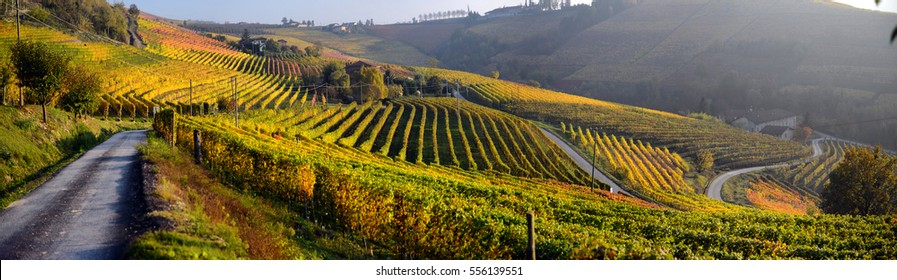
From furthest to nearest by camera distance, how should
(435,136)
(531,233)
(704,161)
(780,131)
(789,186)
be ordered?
(780,131)
(704,161)
(789,186)
(435,136)
(531,233)

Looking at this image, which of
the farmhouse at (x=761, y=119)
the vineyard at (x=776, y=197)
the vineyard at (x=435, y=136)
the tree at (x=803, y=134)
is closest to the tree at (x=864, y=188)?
the vineyard at (x=776, y=197)

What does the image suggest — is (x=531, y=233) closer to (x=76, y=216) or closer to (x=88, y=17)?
(x=76, y=216)

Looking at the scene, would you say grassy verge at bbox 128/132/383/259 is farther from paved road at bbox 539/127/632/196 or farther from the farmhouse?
the farmhouse

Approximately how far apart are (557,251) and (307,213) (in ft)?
31.3

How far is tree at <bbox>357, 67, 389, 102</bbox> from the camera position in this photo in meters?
89.9

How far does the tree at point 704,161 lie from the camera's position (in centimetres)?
7150

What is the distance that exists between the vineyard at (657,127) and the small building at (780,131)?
8683 millimetres

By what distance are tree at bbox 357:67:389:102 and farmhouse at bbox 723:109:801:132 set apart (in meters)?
68.8

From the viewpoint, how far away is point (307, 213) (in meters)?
17.9

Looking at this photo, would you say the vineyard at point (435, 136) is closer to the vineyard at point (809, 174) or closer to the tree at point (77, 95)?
the tree at point (77, 95)

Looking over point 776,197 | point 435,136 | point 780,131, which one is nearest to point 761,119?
point 780,131

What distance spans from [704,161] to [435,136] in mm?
34368

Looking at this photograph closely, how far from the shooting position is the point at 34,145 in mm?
23812

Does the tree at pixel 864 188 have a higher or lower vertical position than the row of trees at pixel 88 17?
lower
